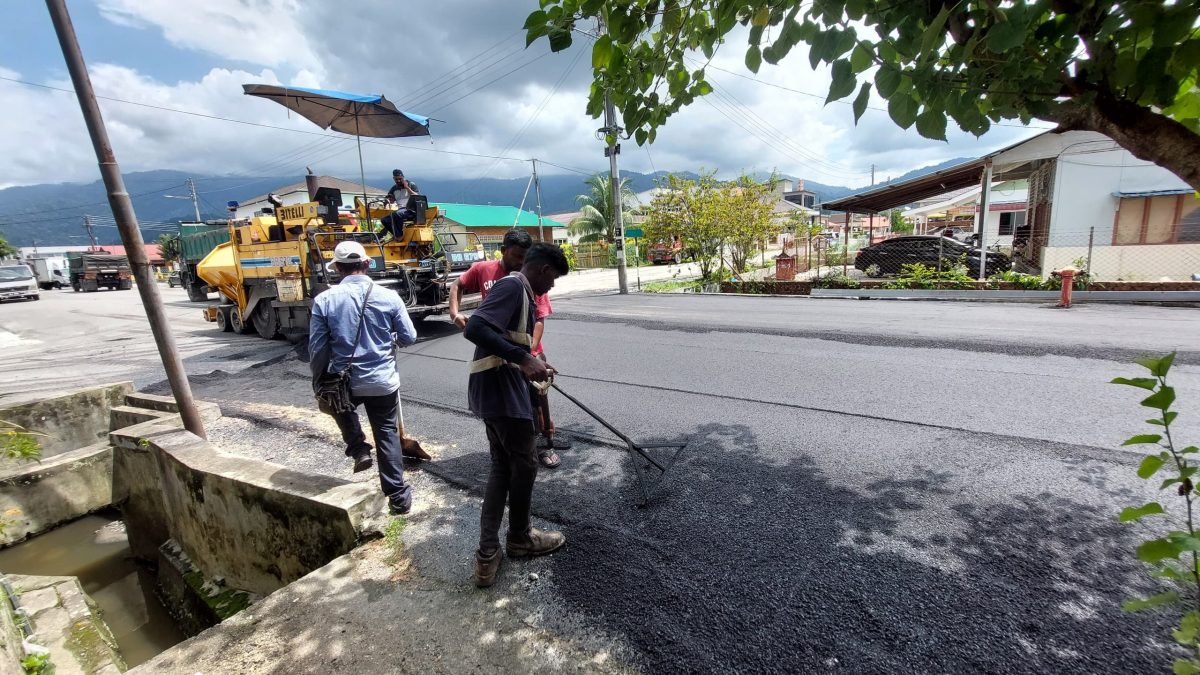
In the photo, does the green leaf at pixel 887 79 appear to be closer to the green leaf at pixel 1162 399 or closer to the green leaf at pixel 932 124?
the green leaf at pixel 932 124

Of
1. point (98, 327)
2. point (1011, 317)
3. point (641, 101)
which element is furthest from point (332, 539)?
point (98, 327)

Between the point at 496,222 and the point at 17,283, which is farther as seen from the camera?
the point at 496,222

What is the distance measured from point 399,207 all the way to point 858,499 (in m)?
9.24

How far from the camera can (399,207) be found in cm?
990

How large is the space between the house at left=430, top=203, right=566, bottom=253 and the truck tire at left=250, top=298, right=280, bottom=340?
78.7 ft

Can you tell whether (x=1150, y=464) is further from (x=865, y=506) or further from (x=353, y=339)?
(x=353, y=339)

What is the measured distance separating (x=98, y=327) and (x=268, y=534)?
49.2 ft

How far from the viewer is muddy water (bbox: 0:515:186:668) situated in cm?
457

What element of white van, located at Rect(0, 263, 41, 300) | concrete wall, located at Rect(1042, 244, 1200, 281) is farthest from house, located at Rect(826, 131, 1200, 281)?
white van, located at Rect(0, 263, 41, 300)

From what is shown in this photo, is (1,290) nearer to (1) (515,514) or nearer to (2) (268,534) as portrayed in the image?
(2) (268,534)

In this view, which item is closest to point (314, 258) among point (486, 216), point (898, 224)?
point (486, 216)

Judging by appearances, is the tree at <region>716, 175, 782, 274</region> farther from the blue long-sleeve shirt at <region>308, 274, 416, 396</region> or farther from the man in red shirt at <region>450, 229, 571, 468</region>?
the blue long-sleeve shirt at <region>308, 274, 416, 396</region>

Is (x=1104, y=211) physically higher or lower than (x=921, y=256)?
higher

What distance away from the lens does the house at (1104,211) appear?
11680mm
